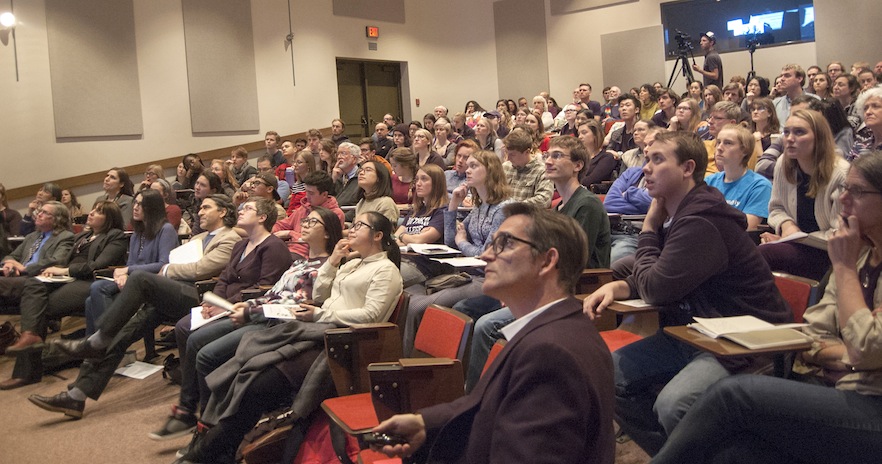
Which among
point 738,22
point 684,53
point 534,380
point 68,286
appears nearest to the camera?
point 534,380

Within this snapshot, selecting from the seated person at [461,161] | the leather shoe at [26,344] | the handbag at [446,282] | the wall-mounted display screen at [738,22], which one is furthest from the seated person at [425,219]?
the wall-mounted display screen at [738,22]

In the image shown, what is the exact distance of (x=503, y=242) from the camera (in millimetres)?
1687

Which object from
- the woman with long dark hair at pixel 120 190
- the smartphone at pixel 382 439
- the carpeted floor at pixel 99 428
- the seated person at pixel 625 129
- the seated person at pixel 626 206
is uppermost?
the seated person at pixel 625 129

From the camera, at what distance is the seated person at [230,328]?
3.41 m

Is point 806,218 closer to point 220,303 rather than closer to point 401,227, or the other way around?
point 401,227

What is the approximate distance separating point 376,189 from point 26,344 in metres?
2.54

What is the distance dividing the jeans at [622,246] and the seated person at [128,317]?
6.75ft

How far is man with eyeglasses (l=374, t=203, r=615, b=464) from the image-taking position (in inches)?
53.4

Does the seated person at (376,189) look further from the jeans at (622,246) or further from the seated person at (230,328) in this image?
the jeans at (622,246)

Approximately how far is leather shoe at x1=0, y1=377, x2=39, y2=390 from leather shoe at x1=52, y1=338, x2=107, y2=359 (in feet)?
2.71

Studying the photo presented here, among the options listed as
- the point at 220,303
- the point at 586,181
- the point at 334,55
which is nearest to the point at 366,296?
the point at 220,303

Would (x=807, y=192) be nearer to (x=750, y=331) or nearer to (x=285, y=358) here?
(x=750, y=331)

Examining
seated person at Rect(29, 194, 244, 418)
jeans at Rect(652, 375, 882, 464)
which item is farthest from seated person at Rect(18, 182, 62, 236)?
jeans at Rect(652, 375, 882, 464)

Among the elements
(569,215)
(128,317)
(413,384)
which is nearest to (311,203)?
(128,317)
